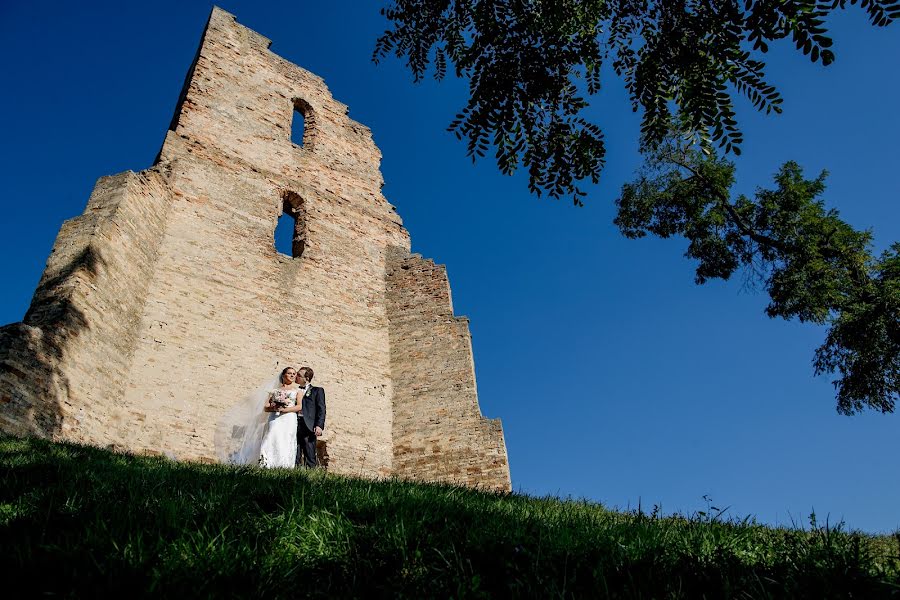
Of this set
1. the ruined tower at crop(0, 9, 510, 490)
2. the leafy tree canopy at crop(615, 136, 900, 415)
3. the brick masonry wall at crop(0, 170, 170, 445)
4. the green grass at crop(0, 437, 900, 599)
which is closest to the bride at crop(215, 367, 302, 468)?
the ruined tower at crop(0, 9, 510, 490)

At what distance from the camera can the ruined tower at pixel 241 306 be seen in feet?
25.5

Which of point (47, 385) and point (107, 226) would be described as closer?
point (47, 385)

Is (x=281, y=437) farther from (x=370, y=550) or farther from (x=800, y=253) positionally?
(x=800, y=253)

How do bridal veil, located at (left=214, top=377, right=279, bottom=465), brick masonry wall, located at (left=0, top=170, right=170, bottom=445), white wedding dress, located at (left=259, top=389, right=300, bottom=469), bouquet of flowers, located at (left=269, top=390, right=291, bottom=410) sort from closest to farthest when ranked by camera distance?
1. brick masonry wall, located at (left=0, top=170, right=170, bottom=445)
2. white wedding dress, located at (left=259, top=389, right=300, bottom=469)
3. bouquet of flowers, located at (left=269, top=390, right=291, bottom=410)
4. bridal veil, located at (left=214, top=377, right=279, bottom=465)

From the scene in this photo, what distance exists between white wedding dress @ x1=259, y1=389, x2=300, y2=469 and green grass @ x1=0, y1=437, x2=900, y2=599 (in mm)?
3836

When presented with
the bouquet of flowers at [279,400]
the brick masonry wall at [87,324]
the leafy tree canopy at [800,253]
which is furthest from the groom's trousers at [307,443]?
the leafy tree canopy at [800,253]

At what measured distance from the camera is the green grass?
2131 millimetres

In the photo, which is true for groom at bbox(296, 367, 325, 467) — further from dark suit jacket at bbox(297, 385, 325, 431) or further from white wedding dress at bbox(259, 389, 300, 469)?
white wedding dress at bbox(259, 389, 300, 469)

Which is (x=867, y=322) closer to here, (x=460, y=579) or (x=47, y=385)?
(x=460, y=579)

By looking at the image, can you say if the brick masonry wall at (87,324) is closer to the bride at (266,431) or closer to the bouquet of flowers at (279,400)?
the bride at (266,431)

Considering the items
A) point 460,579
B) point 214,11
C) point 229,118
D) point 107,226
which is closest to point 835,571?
point 460,579

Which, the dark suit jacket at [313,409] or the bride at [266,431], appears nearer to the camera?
the bride at [266,431]

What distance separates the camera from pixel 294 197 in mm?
12766

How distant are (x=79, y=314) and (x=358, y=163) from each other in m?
8.49
